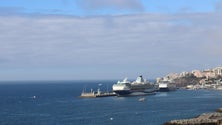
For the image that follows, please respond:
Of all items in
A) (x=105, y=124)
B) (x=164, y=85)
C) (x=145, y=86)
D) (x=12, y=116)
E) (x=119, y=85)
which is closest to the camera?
(x=105, y=124)

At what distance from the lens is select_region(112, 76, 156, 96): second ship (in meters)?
139

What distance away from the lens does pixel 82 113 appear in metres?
83.3

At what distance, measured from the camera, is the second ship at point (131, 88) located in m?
139

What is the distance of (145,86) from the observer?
15438 cm

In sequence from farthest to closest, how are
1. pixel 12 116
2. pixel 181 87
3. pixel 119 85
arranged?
pixel 181 87
pixel 119 85
pixel 12 116

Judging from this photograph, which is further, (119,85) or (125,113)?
(119,85)

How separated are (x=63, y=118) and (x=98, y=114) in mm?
7237

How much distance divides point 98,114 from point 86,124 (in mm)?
14111

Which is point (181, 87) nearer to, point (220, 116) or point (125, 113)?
point (125, 113)

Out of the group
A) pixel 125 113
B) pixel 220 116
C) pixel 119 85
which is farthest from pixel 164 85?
pixel 220 116

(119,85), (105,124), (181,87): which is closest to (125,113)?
(105,124)

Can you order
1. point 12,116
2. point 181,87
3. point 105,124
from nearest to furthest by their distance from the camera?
1. point 105,124
2. point 12,116
3. point 181,87

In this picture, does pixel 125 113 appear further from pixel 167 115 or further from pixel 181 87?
pixel 181 87

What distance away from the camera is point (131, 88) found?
5704 inches
